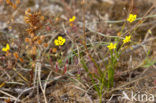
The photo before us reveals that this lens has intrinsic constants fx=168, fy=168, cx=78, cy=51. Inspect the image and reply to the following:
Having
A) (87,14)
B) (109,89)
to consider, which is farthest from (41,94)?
(87,14)

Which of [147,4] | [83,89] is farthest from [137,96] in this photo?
[147,4]

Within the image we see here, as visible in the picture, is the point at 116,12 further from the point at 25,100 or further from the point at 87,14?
the point at 25,100

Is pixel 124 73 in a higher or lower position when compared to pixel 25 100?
higher

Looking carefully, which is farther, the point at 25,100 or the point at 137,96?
the point at 25,100

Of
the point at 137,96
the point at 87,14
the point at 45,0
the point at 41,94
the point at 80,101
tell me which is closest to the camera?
the point at 137,96

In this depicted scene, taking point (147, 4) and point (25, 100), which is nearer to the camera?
point (25, 100)

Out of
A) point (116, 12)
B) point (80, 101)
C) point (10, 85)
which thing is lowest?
point (80, 101)

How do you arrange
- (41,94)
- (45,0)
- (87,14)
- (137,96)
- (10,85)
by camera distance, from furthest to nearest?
(45,0)
(87,14)
(10,85)
(41,94)
(137,96)

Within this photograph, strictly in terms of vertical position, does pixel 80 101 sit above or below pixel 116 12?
below

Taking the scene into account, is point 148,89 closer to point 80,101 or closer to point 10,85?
point 80,101
